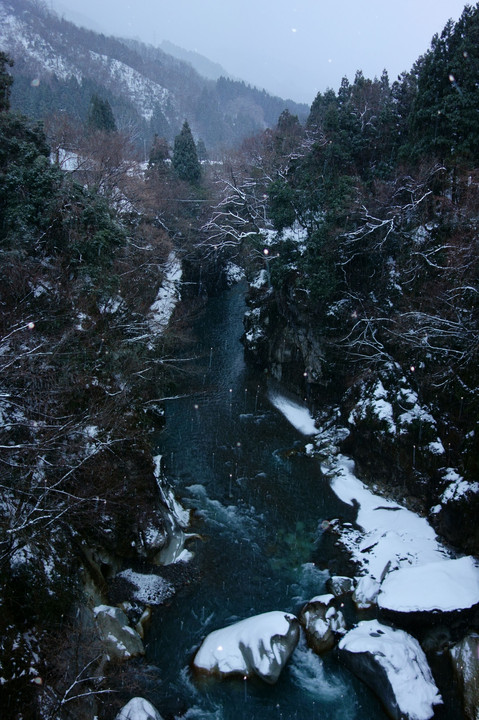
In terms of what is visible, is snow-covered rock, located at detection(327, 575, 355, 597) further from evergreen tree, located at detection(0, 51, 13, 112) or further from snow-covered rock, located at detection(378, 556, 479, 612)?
evergreen tree, located at detection(0, 51, 13, 112)

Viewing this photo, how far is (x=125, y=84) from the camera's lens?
113 metres

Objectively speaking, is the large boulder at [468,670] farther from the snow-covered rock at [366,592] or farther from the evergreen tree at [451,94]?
the evergreen tree at [451,94]

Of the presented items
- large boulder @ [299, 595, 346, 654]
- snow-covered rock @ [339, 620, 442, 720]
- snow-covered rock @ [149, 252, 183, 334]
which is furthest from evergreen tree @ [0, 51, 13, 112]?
snow-covered rock @ [339, 620, 442, 720]

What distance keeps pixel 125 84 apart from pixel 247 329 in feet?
380

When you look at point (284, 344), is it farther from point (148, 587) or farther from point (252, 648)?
point (252, 648)

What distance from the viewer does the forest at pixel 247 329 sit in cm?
1012

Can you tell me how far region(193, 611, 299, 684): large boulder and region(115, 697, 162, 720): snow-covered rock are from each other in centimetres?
162

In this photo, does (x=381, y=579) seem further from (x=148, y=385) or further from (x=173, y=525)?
(x=148, y=385)

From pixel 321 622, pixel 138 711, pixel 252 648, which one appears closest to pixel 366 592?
pixel 321 622

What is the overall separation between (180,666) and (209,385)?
1601cm

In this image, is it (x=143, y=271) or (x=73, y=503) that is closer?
(x=73, y=503)

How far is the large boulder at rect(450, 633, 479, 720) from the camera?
966cm

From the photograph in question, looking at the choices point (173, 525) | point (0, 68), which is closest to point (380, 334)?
point (173, 525)

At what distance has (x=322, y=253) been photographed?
69.8 ft
